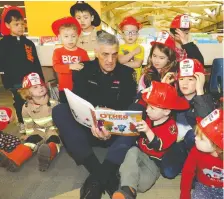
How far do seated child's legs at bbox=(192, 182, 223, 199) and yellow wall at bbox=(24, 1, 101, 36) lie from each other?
4.87 meters

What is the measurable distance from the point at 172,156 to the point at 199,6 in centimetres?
1563

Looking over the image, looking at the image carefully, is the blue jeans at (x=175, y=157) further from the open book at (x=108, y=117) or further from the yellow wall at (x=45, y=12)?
the yellow wall at (x=45, y=12)

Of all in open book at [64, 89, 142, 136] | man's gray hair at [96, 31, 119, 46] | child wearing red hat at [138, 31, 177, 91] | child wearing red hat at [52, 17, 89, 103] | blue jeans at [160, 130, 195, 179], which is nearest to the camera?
open book at [64, 89, 142, 136]

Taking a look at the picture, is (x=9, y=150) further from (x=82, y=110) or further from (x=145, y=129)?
(x=145, y=129)

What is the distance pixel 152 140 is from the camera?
186cm

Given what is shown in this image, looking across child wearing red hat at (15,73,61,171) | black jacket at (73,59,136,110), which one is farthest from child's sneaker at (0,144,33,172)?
black jacket at (73,59,136,110)

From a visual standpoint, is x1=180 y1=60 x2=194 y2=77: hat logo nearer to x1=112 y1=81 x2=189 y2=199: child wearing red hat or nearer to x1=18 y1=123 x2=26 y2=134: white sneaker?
x1=112 y1=81 x2=189 y2=199: child wearing red hat

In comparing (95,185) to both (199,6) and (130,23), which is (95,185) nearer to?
(130,23)

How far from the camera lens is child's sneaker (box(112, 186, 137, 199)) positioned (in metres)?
1.68

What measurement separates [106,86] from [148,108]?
497mm

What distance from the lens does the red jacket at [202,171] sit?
1633 mm

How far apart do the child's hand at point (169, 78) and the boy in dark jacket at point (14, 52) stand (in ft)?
5.15

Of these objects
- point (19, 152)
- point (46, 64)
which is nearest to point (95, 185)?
point (19, 152)

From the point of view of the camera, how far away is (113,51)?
7.05 feet
